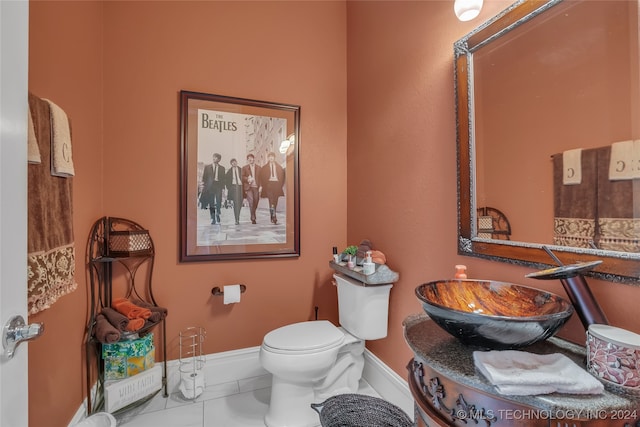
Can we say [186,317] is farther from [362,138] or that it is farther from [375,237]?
[362,138]

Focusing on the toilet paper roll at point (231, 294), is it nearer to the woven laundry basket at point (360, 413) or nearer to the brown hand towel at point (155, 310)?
the brown hand towel at point (155, 310)

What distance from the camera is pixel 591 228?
3.13 ft

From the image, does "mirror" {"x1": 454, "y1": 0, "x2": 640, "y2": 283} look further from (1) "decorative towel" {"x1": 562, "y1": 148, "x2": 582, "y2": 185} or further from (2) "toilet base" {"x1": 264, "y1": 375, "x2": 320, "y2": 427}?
(2) "toilet base" {"x1": 264, "y1": 375, "x2": 320, "y2": 427}

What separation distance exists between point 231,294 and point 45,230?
1189 millimetres

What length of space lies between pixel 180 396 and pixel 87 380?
563 millimetres

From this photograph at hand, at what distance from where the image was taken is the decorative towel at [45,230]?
105 centimetres

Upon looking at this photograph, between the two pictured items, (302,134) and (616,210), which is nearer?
(616,210)

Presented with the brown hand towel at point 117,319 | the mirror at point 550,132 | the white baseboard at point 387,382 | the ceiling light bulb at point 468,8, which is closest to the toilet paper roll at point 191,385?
the brown hand towel at point 117,319

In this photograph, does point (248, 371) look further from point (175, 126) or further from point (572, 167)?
point (572, 167)

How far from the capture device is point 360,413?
153 centimetres

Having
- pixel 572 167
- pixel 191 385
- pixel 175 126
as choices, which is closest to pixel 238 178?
pixel 175 126

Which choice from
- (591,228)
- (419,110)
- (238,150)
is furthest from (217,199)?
(591,228)
